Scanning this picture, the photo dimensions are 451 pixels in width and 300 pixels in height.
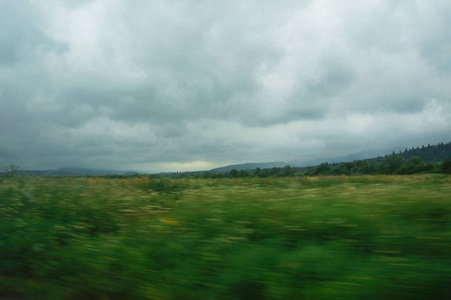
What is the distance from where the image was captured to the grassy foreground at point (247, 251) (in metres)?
3.11

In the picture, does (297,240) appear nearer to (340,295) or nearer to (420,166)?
(340,295)

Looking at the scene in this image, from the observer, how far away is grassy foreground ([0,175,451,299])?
10.2ft

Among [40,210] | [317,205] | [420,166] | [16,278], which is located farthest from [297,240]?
[420,166]

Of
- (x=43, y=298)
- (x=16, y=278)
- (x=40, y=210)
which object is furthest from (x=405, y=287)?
(x=40, y=210)

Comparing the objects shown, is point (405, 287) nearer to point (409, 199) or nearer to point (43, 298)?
point (409, 199)

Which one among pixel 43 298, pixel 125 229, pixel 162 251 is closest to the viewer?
pixel 43 298

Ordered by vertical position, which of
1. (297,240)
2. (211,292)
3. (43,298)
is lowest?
(43,298)

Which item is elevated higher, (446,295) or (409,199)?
(409,199)

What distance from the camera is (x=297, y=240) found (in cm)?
417

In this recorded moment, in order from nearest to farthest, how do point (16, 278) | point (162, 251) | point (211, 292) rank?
point (211, 292) → point (162, 251) → point (16, 278)

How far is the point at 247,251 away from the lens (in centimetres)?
389

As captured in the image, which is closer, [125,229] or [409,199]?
[409,199]

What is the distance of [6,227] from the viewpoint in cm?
600

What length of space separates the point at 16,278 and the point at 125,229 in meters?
1.79
